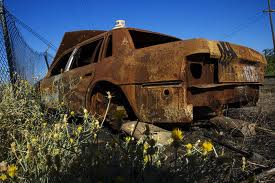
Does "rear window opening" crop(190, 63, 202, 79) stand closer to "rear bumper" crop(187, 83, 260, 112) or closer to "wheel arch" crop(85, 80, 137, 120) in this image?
"rear bumper" crop(187, 83, 260, 112)

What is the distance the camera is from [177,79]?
3.71 m

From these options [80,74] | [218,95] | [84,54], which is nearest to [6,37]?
[84,54]

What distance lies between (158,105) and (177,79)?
0.39 metres

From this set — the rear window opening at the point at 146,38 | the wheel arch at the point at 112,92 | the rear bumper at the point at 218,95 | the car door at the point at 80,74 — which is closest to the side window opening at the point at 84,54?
the car door at the point at 80,74

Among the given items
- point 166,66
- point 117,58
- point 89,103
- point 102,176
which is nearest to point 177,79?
point 166,66

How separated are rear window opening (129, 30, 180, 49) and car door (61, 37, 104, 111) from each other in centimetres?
53

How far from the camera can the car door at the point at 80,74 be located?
4898 mm

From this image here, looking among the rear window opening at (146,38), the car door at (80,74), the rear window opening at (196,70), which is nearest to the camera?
the rear window opening at (196,70)

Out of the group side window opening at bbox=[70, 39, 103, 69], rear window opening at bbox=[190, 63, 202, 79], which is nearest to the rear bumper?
rear window opening at bbox=[190, 63, 202, 79]

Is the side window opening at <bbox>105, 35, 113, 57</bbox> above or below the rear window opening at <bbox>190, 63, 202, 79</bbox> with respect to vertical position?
above

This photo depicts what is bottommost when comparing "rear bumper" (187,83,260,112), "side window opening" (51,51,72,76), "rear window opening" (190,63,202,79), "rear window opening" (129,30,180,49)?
"rear bumper" (187,83,260,112)

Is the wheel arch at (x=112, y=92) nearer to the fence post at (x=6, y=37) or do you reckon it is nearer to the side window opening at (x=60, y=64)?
the fence post at (x=6, y=37)

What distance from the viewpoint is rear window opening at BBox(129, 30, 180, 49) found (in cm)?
532

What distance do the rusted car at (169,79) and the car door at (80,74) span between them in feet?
0.06
